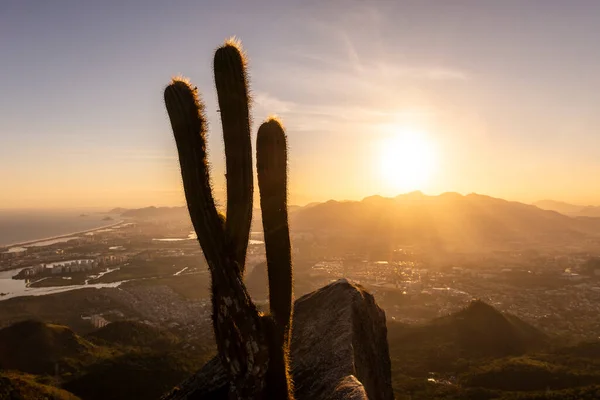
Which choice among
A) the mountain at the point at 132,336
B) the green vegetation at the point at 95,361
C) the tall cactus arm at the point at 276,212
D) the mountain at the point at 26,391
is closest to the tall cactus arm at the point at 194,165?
Answer: the tall cactus arm at the point at 276,212

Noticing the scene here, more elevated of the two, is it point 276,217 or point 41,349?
point 276,217

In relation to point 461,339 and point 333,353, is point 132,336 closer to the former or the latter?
point 461,339

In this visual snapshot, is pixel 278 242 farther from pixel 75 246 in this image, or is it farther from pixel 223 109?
pixel 75 246

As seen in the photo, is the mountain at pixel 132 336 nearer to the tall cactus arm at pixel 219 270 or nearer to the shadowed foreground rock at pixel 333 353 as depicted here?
the shadowed foreground rock at pixel 333 353

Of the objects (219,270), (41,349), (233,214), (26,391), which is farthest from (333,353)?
(41,349)

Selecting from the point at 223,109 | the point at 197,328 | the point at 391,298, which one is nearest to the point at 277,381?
the point at 223,109

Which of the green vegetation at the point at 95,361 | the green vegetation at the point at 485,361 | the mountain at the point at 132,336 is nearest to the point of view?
the green vegetation at the point at 95,361

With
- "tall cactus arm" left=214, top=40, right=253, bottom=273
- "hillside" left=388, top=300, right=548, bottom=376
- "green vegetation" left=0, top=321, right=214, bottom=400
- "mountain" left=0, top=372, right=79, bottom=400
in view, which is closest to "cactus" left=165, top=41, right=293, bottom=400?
"tall cactus arm" left=214, top=40, right=253, bottom=273
